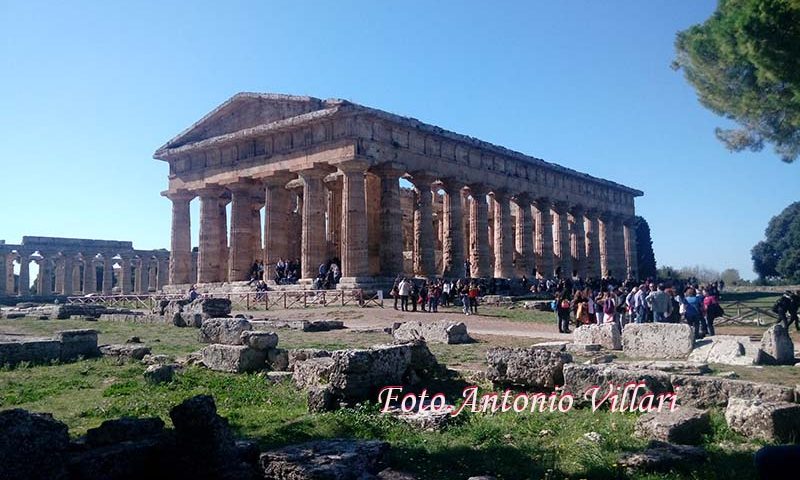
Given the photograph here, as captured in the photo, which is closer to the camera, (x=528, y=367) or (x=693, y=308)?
(x=528, y=367)

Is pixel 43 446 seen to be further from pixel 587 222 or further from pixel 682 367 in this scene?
pixel 587 222

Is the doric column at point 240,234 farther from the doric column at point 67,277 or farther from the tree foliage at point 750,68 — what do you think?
the doric column at point 67,277

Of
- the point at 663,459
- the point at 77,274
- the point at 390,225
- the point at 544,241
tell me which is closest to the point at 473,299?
the point at 390,225

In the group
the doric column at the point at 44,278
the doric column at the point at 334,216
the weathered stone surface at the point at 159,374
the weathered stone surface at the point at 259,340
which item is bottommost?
the weathered stone surface at the point at 159,374

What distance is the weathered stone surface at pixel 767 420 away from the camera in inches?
236

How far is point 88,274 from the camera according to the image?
63.9m

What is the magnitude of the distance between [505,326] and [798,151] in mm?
10302

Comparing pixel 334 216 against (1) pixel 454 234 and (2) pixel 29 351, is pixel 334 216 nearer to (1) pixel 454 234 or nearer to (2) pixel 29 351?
(1) pixel 454 234

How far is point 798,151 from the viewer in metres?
19.0

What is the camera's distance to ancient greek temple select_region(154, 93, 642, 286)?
29.7 m

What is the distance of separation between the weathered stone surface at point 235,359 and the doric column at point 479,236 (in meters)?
26.2

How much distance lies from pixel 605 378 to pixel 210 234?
1266 inches

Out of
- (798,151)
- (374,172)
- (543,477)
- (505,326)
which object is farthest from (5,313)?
(798,151)

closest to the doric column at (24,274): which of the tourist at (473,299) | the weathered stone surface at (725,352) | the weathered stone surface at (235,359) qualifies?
the tourist at (473,299)
